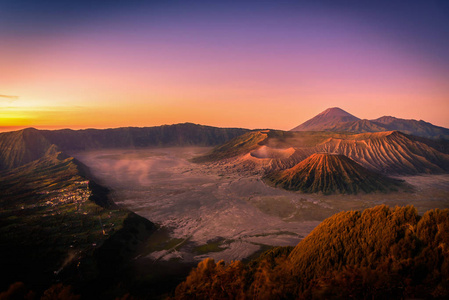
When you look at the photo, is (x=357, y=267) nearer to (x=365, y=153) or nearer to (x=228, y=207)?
(x=228, y=207)

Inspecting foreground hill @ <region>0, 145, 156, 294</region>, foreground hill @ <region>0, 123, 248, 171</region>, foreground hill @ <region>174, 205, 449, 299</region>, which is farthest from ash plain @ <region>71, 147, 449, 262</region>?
foreground hill @ <region>0, 123, 248, 171</region>

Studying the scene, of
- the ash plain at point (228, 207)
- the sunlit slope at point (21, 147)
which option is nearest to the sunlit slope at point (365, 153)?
the ash plain at point (228, 207)

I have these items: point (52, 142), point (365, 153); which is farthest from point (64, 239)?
point (52, 142)

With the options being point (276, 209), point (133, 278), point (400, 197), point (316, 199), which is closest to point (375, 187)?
point (400, 197)

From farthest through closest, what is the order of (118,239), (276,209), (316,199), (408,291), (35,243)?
(316,199)
(276,209)
(118,239)
(35,243)
(408,291)

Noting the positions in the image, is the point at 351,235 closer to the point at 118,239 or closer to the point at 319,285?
the point at 319,285

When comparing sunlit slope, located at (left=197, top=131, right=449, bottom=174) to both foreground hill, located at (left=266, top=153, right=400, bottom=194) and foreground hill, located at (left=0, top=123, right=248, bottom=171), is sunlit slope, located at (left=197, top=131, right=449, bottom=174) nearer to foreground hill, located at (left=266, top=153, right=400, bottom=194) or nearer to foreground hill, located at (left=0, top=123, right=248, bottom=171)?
foreground hill, located at (left=266, top=153, right=400, bottom=194)
